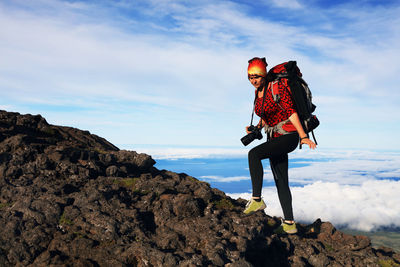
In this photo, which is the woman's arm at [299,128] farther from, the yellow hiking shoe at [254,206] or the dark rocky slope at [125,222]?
the dark rocky slope at [125,222]

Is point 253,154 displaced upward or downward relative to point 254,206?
upward

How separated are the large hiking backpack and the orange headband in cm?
25

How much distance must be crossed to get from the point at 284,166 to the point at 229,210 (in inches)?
76.8

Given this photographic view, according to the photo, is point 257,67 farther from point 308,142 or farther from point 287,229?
point 287,229

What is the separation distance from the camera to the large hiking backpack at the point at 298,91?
7707 mm

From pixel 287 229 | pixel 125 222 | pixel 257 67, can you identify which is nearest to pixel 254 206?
pixel 287 229

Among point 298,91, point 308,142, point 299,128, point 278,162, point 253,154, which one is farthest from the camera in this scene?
point 278,162

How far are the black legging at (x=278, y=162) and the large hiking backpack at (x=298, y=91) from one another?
0.44 m

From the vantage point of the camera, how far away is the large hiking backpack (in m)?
7.71

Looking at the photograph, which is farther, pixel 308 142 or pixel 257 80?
pixel 257 80

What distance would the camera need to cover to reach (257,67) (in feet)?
25.5

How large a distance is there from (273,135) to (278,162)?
0.87 metres

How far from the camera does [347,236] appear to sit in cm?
1031

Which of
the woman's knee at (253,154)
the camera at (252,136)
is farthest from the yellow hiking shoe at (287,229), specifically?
the camera at (252,136)
